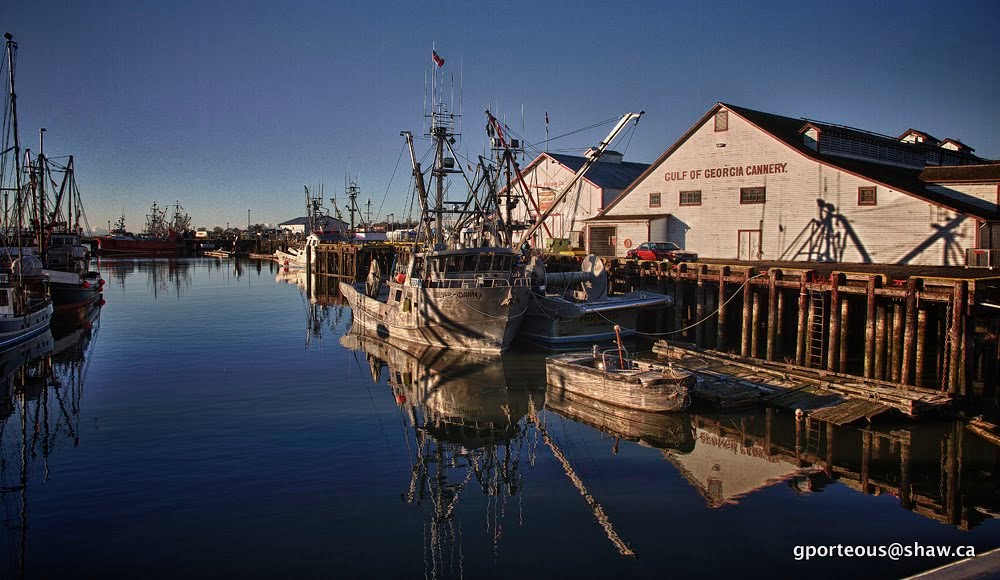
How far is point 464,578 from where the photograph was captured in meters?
12.2

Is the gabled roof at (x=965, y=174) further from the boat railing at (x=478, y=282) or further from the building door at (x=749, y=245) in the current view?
the boat railing at (x=478, y=282)

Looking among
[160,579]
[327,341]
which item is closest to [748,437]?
[160,579]

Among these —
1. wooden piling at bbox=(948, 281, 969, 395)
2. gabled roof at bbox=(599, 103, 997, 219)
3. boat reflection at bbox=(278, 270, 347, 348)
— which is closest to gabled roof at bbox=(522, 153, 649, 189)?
gabled roof at bbox=(599, 103, 997, 219)

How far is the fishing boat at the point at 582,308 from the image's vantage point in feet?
113

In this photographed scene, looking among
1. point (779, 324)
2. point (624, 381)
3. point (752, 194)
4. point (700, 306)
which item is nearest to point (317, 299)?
point (752, 194)

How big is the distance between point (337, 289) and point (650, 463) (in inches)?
2250

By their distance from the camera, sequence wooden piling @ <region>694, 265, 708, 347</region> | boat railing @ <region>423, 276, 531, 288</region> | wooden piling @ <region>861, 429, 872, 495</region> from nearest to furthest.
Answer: wooden piling @ <region>861, 429, 872, 495</region> → boat railing @ <region>423, 276, 531, 288</region> → wooden piling @ <region>694, 265, 708, 347</region>

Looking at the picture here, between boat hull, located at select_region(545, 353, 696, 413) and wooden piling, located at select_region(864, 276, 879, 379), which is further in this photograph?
wooden piling, located at select_region(864, 276, 879, 379)

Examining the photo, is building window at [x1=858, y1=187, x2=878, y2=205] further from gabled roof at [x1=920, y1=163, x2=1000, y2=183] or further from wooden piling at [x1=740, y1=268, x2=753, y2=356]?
wooden piling at [x1=740, y1=268, x2=753, y2=356]

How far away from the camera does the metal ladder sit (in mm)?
25844

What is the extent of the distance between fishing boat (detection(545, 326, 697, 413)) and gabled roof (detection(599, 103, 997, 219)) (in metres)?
18.5

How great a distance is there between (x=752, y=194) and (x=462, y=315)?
19301mm

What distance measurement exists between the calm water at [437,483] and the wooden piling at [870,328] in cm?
426

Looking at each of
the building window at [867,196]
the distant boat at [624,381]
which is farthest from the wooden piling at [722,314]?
the building window at [867,196]
